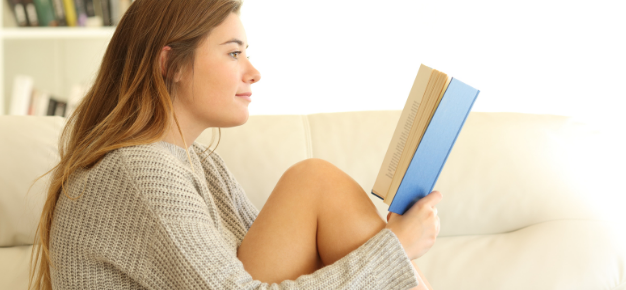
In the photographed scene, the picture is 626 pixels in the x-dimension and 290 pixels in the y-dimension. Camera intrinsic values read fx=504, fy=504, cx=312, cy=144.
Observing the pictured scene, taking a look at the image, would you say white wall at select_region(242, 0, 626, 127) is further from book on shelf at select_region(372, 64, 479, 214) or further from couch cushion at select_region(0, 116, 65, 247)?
book on shelf at select_region(372, 64, 479, 214)

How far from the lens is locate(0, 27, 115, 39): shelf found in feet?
7.35

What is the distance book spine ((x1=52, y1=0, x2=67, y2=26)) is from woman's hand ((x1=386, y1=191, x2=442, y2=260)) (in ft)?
6.58

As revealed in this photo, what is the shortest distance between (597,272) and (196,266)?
966mm

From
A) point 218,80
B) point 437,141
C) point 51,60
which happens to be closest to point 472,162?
point 437,141

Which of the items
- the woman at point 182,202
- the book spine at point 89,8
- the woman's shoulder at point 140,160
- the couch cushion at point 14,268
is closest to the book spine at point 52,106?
the book spine at point 89,8

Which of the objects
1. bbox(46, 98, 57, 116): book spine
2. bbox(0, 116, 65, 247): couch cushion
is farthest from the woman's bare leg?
bbox(46, 98, 57, 116): book spine

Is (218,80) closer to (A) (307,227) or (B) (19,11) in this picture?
(A) (307,227)

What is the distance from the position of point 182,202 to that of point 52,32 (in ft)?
6.09

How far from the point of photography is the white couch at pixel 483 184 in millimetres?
1181

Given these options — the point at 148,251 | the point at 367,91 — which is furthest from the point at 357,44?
the point at 148,251

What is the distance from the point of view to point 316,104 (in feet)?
7.79

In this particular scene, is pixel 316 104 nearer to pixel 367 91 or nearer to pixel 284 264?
pixel 367 91

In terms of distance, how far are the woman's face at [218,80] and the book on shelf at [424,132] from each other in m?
0.33

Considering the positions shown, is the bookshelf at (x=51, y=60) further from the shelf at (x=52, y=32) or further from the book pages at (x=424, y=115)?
the book pages at (x=424, y=115)
